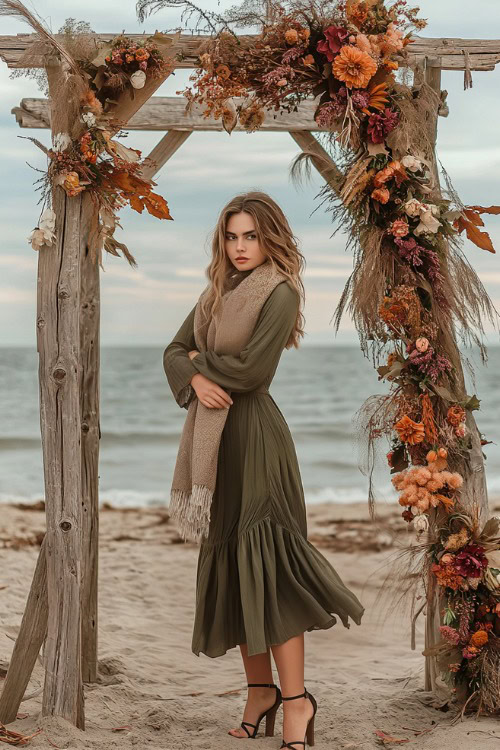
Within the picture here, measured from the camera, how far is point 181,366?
13.0ft

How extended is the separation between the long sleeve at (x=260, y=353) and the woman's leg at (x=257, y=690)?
120 cm

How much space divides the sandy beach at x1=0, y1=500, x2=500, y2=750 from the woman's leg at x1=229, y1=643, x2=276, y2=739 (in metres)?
0.12

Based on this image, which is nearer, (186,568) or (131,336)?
(186,568)

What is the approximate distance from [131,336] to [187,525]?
53.0 ft

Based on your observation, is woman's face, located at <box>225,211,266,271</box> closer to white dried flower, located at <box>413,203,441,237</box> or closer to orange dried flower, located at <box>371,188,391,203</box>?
orange dried flower, located at <box>371,188,391,203</box>

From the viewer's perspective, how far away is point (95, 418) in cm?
481

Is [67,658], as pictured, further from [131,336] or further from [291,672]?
Result: [131,336]

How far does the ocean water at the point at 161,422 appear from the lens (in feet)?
44.1

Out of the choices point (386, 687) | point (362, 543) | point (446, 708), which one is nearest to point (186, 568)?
point (362, 543)

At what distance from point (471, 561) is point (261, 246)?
5.39ft

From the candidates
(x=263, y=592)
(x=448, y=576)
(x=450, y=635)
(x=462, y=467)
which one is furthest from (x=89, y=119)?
(x=450, y=635)

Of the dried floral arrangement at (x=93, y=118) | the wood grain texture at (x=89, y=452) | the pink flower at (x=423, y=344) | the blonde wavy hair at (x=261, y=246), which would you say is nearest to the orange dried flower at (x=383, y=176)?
the blonde wavy hair at (x=261, y=246)

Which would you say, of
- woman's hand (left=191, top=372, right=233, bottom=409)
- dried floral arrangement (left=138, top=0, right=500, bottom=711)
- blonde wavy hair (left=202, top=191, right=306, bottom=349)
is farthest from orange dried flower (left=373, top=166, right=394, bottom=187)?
woman's hand (left=191, top=372, right=233, bottom=409)

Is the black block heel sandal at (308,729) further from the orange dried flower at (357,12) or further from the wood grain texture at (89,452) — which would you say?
the orange dried flower at (357,12)
